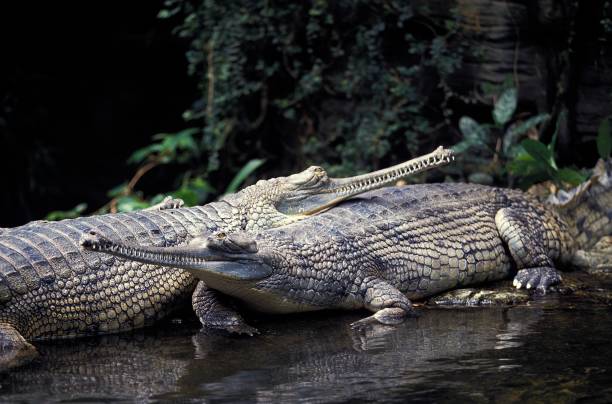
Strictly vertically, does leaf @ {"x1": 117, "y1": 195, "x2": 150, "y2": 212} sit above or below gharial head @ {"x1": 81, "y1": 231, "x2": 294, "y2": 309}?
below

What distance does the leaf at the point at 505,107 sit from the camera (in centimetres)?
749

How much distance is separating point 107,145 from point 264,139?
2586 millimetres

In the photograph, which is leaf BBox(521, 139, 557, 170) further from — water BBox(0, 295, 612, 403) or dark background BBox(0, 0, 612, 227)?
water BBox(0, 295, 612, 403)

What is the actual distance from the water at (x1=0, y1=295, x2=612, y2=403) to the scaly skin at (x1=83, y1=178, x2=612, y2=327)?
0.20 m

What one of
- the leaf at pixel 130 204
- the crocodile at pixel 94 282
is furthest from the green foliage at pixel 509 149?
the leaf at pixel 130 204

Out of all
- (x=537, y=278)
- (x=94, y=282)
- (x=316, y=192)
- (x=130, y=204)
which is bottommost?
(x=537, y=278)

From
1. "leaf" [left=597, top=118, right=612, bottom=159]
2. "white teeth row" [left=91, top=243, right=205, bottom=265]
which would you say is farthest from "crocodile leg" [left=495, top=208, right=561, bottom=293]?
"white teeth row" [left=91, top=243, right=205, bottom=265]

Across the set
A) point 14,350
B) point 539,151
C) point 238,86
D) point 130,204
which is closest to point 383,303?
point 14,350

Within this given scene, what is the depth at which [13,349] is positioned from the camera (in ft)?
13.8

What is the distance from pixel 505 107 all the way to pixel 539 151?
1.00 m

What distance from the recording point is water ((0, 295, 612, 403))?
3.43m

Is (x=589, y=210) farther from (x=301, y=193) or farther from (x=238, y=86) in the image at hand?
(x=238, y=86)

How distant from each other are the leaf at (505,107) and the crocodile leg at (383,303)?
10.0 ft

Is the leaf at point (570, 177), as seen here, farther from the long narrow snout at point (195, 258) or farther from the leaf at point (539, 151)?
the long narrow snout at point (195, 258)
